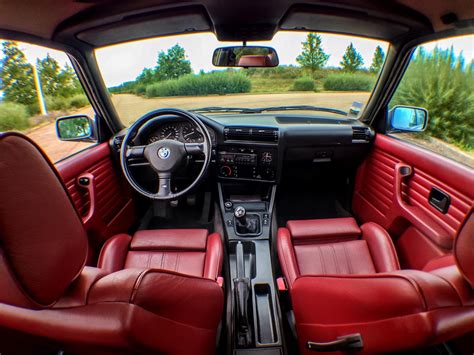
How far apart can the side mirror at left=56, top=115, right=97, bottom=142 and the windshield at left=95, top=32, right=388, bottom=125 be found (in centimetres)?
36

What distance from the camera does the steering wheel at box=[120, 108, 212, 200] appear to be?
7.22 feet

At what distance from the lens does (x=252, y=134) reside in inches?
107

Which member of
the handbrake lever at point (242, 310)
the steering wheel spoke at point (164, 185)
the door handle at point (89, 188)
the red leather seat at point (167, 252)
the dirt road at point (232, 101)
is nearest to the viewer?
the handbrake lever at point (242, 310)

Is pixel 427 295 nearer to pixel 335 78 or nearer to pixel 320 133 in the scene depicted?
pixel 320 133

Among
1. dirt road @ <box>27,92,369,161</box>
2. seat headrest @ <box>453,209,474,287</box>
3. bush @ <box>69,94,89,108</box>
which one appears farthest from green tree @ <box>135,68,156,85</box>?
seat headrest @ <box>453,209,474,287</box>

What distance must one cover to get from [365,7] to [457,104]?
188 cm

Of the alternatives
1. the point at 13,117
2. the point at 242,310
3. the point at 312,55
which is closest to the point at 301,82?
the point at 312,55

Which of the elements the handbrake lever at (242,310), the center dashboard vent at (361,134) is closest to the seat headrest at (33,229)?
the handbrake lever at (242,310)

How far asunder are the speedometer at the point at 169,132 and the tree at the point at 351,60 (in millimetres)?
1740

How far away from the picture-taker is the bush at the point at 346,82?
2.98 metres

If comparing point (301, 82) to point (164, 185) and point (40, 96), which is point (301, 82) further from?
point (40, 96)

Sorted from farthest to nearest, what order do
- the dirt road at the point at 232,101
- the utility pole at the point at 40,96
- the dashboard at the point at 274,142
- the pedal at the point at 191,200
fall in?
the pedal at the point at 191,200 → the dirt road at the point at 232,101 → the dashboard at the point at 274,142 → the utility pole at the point at 40,96

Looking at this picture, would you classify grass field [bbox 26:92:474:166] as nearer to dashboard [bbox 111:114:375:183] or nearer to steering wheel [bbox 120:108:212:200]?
dashboard [bbox 111:114:375:183]

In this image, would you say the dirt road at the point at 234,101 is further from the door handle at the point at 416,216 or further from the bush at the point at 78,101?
the door handle at the point at 416,216
